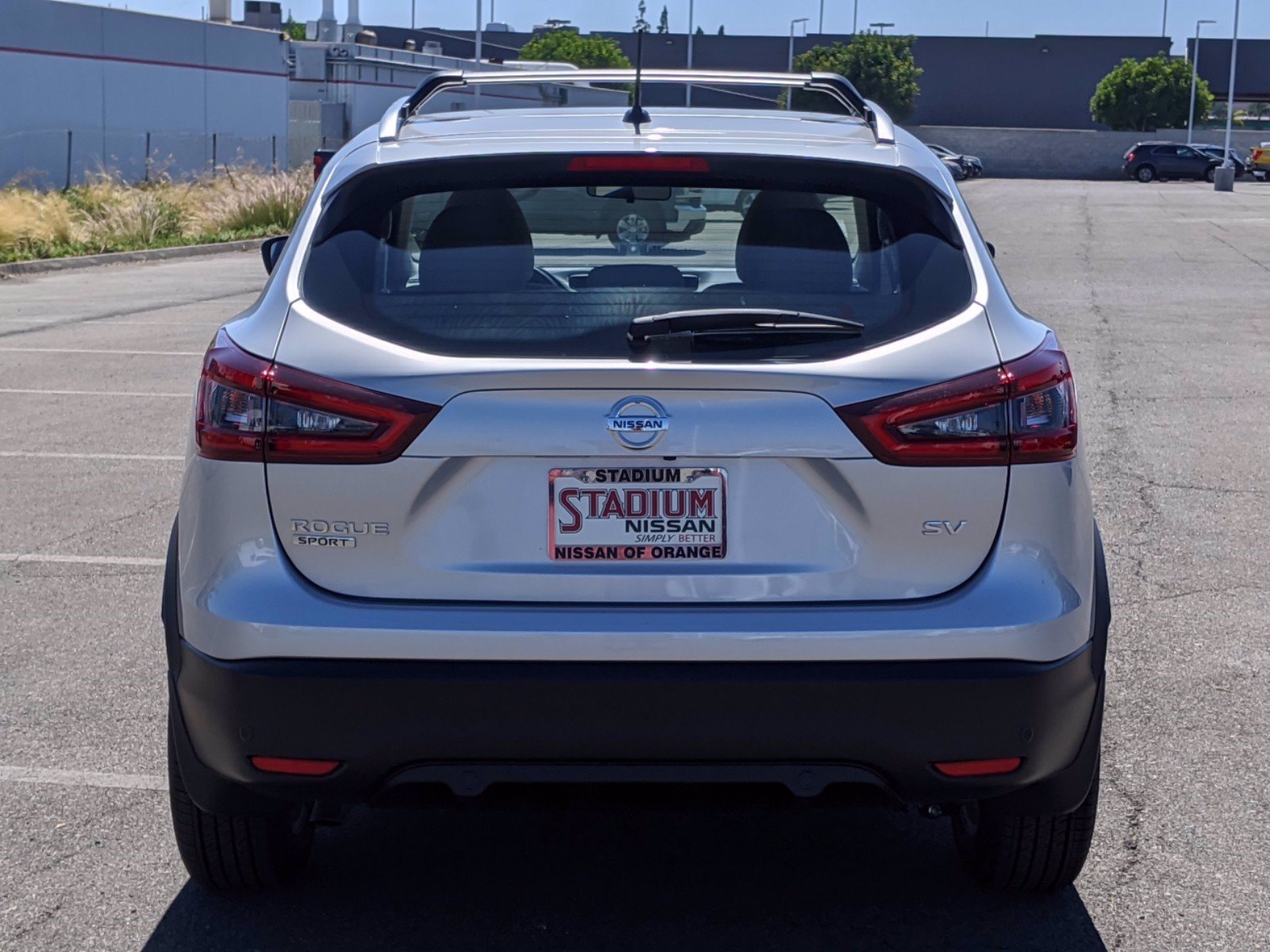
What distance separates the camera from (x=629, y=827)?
4363mm

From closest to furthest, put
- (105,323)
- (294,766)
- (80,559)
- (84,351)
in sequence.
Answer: (294,766) → (80,559) → (84,351) → (105,323)

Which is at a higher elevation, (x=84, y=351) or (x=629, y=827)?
(x=629, y=827)

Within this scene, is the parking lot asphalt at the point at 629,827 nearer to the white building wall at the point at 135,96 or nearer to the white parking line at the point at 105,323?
the white parking line at the point at 105,323

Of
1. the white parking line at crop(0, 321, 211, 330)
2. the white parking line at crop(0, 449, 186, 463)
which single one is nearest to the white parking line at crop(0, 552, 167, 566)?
the white parking line at crop(0, 449, 186, 463)

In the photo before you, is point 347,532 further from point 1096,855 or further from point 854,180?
point 1096,855

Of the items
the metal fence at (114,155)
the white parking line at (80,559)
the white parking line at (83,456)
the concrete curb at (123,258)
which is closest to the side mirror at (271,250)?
the white parking line at (80,559)

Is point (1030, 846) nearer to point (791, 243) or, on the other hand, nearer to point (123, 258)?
point (791, 243)

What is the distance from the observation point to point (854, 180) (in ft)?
11.8

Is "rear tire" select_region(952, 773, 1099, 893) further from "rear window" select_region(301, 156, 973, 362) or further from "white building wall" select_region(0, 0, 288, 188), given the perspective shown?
"white building wall" select_region(0, 0, 288, 188)

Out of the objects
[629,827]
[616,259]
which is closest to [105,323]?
[629,827]

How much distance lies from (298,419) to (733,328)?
842 millimetres

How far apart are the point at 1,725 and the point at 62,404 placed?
6.68 meters

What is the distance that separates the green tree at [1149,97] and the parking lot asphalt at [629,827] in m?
84.1

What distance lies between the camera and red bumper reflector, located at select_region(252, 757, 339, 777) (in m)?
3.28
